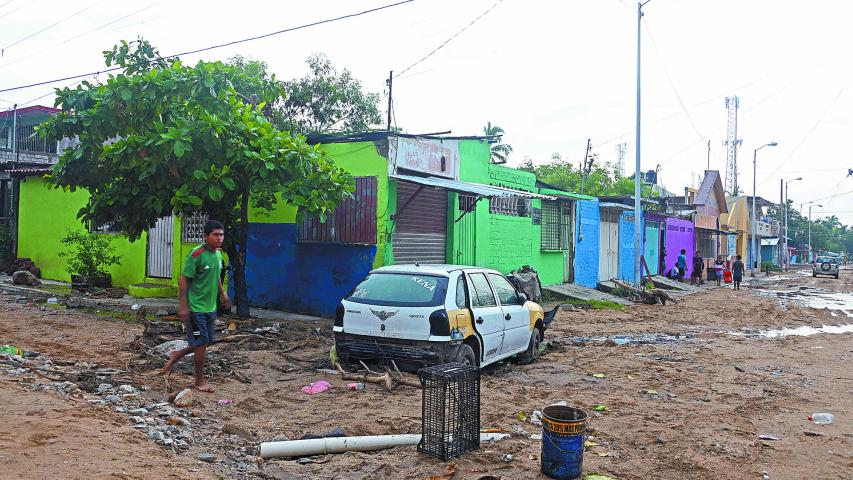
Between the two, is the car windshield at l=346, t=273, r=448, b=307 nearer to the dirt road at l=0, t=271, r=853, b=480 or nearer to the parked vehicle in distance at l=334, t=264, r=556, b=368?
the parked vehicle in distance at l=334, t=264, r=556, b=368

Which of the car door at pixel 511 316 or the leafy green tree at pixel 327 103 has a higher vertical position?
the leafy green tree at pixel 327 103

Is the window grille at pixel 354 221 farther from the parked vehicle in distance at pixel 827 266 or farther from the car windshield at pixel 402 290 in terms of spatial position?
the parked vehicle in distance at pixel 827 266

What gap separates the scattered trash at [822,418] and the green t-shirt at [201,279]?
6.42m

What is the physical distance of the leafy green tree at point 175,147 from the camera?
991 cm

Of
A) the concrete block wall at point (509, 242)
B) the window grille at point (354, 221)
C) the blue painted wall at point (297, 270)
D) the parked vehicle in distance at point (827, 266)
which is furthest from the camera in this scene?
the parked vehicle in distance at point (827, 266)

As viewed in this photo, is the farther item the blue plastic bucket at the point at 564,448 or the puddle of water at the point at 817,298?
the puddle of water at the point at 817,298

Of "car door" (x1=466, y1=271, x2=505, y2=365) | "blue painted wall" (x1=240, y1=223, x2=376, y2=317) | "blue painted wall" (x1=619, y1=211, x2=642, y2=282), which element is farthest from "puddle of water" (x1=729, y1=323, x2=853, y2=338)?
"blue painted wall" (x1=619, y1=211, x2=642, y2=282)

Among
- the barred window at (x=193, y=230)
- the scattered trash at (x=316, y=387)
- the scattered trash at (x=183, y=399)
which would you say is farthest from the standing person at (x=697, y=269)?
Result: the scattered trash at (x=183, y=399)

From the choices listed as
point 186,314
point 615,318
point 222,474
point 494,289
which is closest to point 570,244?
point 615,318

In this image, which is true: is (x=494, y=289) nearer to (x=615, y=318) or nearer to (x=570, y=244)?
(x=615, y=318)

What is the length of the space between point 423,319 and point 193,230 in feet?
33.1

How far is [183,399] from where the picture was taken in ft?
20.3

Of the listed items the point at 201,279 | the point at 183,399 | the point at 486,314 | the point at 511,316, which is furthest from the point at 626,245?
the point at 183,399

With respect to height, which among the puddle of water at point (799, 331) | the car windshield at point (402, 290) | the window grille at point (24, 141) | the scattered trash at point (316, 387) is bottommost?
the puddle of water at point (799, 331)
